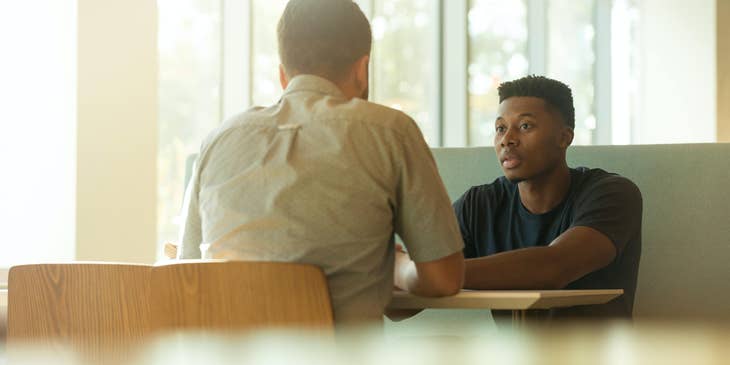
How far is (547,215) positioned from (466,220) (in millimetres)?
256

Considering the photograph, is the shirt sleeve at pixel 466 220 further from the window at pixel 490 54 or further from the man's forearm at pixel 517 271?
the window at pixel 490 54

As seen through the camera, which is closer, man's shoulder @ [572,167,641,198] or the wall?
man's shoulder @ [572,167,641,198]

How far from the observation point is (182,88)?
5.64 metres

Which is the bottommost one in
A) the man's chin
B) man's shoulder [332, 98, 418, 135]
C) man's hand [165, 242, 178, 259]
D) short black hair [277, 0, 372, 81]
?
man's hand [165, 242, 178, 259]

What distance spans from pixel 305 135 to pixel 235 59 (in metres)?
4.64

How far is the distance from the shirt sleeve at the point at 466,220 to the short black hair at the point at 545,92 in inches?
11.2

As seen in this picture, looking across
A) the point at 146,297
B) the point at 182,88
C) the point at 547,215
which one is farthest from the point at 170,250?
the point at 182,88

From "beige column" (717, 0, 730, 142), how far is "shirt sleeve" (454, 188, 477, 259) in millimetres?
4498

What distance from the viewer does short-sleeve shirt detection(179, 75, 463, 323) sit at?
150cm

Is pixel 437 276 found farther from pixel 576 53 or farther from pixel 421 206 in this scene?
pixel 576 53

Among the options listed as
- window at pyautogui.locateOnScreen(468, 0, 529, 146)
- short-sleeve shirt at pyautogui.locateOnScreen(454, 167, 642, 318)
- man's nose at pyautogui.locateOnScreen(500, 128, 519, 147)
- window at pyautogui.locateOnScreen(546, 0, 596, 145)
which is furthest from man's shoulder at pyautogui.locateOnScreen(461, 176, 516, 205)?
window at pyautogui.locateOnScreen(546, 0, 596, 145)

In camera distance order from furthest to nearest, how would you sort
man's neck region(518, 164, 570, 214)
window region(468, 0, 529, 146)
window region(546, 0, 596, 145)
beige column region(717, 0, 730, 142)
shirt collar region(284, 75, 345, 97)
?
window region(546, 0, 596, 145)
window region(468, 0, 529, 146)
beige column region(717, 0, 730, 142)
man's neck region(518, 164, 570, 214)
shirt collar region(284, 75, 345, 97)

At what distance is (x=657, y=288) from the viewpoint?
294cm

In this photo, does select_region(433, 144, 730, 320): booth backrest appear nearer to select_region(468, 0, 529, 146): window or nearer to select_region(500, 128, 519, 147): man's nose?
select_region(500, 128, 519, 147): man's nose
